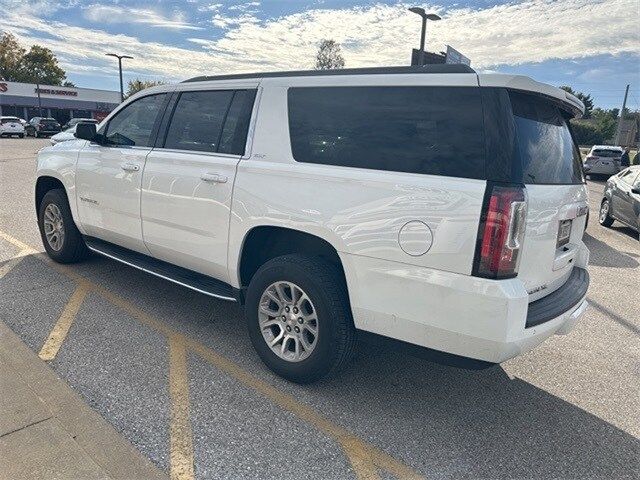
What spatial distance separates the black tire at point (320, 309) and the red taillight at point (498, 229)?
858 millimetres

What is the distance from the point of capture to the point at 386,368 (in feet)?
11.3

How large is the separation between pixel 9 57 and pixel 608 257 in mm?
73631

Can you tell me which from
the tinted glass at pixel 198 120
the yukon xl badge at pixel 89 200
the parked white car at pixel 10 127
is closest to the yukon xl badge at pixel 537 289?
the tinted glass at pixel 198 120

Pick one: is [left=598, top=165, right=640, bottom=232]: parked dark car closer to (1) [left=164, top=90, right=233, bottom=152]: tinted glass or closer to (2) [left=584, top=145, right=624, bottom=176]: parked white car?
(1) [left=164, top=90, right=233, bottom=152]: tinted glass

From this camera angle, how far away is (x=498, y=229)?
7.61 ft

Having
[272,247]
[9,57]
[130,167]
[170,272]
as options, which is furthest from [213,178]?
[9,57]

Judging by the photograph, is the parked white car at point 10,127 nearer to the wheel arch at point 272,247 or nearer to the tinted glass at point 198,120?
the tinted glass at point 198,120

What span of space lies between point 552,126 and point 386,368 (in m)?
1.95

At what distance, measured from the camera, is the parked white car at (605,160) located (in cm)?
1961

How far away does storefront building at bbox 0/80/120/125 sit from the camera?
161 ft

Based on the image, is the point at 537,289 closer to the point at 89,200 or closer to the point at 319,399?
the point at 319,399

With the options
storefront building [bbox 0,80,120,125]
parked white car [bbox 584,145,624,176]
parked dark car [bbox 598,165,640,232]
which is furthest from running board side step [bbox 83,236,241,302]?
storefront building [bbox 0,80,120,125]

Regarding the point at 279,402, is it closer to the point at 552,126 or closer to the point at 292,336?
the point at 292,336

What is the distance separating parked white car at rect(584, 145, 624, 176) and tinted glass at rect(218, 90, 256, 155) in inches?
780
